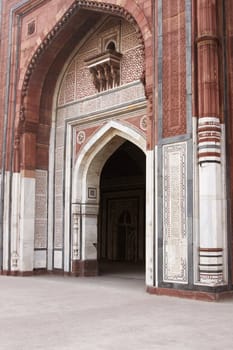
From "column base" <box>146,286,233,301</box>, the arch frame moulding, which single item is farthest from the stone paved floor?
the arch frame moulding

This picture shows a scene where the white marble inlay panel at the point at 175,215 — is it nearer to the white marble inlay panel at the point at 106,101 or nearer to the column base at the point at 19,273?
the white marble inlay panel at the point at 106,101

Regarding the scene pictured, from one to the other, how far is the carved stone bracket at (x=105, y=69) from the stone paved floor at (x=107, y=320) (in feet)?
12.4

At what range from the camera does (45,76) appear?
986 cm

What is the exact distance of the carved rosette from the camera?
20.1ft

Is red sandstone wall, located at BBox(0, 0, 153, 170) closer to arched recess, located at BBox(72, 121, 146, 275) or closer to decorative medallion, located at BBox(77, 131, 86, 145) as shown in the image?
decorative medallion, located at BBox(77, 131, 86, 145)

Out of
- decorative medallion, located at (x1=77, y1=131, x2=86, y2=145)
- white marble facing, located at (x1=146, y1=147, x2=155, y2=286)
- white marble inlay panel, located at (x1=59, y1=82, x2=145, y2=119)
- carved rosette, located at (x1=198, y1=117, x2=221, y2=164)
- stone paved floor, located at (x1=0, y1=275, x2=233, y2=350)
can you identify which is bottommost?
stone paved floor, located at (x1=0, y1=275, x2=233, y2=350)

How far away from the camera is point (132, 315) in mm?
4859

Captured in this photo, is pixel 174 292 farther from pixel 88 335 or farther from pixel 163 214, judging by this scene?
pixel 88 335

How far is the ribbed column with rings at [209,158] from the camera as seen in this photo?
603 cm

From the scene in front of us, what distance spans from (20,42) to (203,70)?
5.11m

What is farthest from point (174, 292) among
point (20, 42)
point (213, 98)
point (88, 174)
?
point (20, 42)

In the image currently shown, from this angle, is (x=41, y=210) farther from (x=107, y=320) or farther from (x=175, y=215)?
(x=107, y=320)

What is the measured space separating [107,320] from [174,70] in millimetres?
3712

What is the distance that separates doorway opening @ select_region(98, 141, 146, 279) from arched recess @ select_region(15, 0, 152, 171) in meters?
4.56
